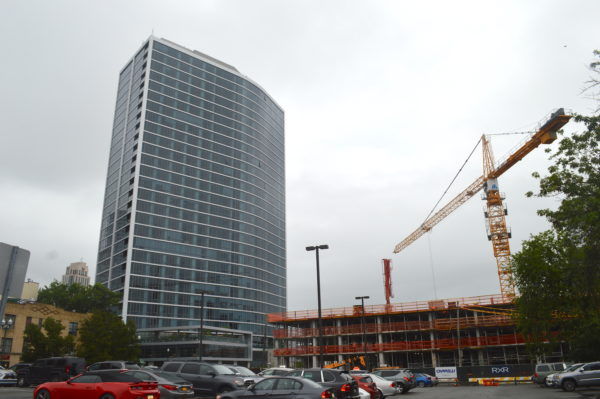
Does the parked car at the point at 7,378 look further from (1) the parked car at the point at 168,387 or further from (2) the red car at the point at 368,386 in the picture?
(2) the red car at the point at 368,386

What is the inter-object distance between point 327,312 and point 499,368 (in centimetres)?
2840

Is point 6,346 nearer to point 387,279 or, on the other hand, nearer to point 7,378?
point 7,378

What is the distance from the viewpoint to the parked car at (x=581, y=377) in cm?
2683

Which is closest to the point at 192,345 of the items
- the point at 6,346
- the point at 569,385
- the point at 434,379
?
the point at 6,346

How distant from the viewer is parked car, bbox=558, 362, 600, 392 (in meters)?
26.8

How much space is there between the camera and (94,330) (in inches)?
2014

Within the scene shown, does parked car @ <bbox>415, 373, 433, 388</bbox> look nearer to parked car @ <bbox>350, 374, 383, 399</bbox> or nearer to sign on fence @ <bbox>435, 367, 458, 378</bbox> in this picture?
sign on fence @ <bbox>435, 367, 458, 378</bbox>

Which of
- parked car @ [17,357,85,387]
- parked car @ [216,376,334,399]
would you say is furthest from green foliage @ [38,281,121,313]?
parked car @ [216,376,334,399]

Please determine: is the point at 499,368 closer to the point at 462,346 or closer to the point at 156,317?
the point at 462,346

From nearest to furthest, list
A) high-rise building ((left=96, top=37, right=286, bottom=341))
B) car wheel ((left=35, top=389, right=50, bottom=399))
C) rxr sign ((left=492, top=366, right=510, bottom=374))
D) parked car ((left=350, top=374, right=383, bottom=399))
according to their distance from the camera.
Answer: car wheel ((left=35, top=389, right=50, bottom=399))
parked car ((left=350, top=374, right=383, bottom=399))
rxr sign ((left=492, top=366, right=510, bottom=374))
high-rise building ((left=96, top=37, right=286, bottom=341))

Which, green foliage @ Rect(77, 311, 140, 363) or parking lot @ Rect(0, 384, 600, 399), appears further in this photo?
green foliage @ Rect(77, 311, 140, 363)

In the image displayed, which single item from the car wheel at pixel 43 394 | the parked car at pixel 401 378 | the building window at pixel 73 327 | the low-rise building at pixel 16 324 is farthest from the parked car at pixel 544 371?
the building window at pixel 73 327

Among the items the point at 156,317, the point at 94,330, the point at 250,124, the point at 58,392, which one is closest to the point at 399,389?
the point at 58,392

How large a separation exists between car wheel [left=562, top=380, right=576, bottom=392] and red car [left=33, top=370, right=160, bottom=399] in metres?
24.8
